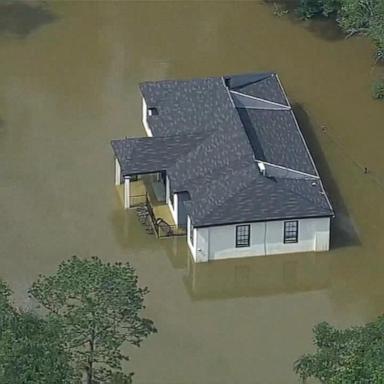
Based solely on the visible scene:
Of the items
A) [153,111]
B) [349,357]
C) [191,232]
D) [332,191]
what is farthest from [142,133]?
[349,357]

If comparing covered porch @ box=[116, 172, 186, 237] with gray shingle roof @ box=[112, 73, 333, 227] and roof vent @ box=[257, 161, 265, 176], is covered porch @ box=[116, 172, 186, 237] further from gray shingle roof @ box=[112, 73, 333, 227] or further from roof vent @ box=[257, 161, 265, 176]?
roof vent @ box=[257, 161, 265, 176]

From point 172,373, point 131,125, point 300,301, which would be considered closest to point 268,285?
point 300,301

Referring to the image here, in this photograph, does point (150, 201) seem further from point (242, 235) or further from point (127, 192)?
point (242, 235)

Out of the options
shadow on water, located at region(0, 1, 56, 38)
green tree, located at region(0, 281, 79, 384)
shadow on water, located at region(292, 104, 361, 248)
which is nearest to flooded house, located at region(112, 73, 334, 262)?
shadow on water, located at region(292, 104, 361, 248)

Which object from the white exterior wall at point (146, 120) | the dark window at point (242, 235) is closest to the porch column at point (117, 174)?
the white exterior wall at point (146, 120)

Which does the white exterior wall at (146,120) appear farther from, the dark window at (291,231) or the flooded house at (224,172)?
the dark window at (291,231)

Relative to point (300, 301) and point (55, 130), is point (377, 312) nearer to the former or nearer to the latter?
point (300, 301)

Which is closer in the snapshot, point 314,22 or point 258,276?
point 258,276
